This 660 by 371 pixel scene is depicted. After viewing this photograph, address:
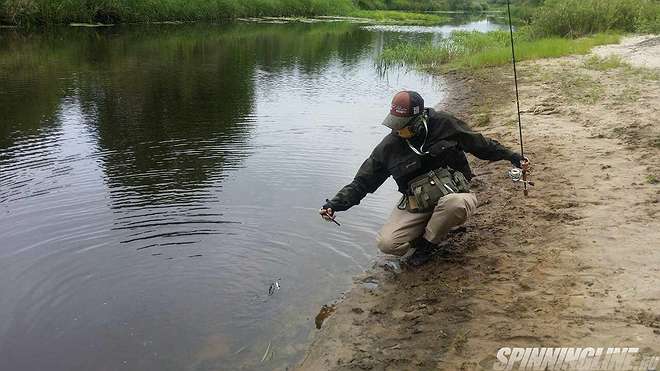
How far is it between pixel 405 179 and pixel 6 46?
972 inches

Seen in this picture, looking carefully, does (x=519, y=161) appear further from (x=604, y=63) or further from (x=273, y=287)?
(x=604, y=63)

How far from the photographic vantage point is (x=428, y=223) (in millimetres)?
5062

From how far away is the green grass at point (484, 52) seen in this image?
1912 centimetres

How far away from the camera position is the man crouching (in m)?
4.84

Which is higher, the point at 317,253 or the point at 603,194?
the point at 603,194

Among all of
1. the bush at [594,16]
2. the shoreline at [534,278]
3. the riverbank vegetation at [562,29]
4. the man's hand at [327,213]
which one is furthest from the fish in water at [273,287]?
the bush at [594,16]

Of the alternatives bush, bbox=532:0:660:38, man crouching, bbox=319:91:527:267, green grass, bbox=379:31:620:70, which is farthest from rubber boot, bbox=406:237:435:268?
bush, bbox=532:0:660:38

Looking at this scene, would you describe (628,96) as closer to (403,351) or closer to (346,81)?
(403,351)

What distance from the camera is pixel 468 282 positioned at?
4672mm

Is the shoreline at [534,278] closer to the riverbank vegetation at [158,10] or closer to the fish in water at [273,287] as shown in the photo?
the fish in water at [273,287]

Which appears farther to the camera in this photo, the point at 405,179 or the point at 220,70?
the point at 220,70

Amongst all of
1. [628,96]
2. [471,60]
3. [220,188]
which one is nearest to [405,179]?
[220,188]

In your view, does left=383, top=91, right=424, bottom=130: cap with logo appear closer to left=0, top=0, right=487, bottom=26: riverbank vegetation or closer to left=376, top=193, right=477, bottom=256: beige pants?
left=376, top=193, right=477, bottom=256: beige pants

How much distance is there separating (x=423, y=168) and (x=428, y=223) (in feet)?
1.61
